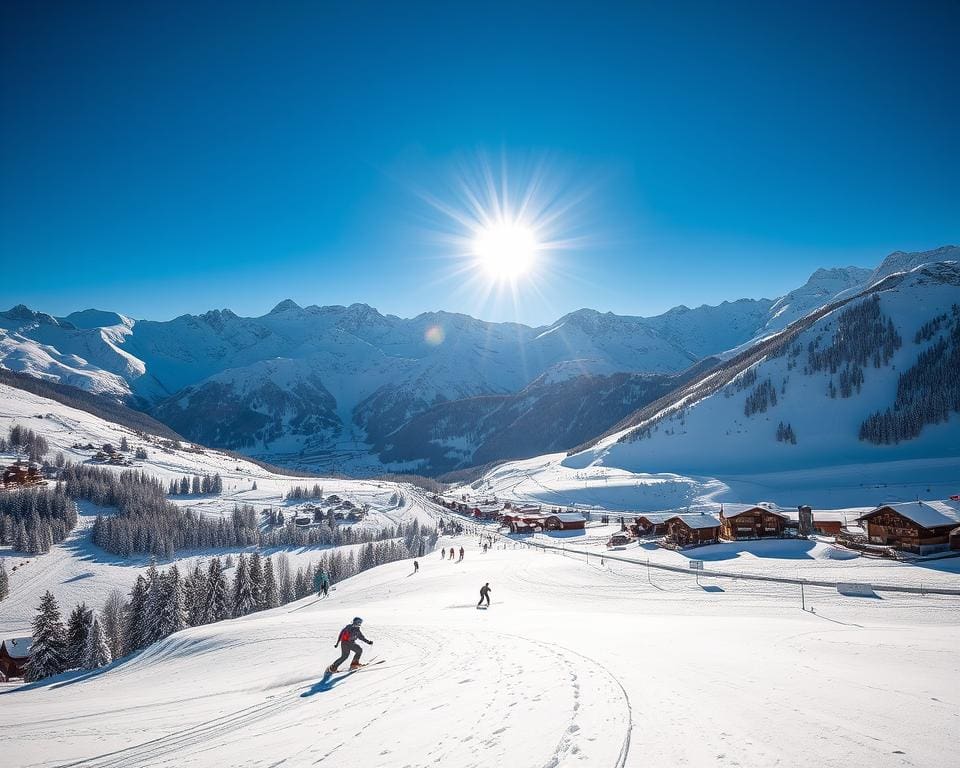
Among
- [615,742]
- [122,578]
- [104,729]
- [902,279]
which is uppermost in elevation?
[902,279]

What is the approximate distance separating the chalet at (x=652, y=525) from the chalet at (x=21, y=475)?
145 metres

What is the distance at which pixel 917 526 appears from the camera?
44969mm

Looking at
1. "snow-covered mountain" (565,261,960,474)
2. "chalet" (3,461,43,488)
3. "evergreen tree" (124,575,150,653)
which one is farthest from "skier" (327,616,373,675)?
"chalet" (3,461,43,488)

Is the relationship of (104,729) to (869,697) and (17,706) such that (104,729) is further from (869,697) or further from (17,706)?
(869,697)

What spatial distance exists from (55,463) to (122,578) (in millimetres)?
83427

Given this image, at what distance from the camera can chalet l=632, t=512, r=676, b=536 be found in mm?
64650

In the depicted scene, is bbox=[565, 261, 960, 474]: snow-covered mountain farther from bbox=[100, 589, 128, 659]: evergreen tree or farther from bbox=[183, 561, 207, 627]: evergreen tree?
bbox=[100, 589, 128, 659]: evergreen tree

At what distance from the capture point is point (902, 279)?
16238 cm

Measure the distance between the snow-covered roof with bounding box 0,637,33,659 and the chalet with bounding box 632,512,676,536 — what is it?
72243 mm

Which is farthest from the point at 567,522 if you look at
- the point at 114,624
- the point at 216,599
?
the point at 114,624

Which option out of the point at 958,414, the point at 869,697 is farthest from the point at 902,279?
the point at 869,697

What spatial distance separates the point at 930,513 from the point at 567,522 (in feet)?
171

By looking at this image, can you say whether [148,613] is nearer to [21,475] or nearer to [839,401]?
[21,475]

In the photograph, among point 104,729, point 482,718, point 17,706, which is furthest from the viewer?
point 17,706
